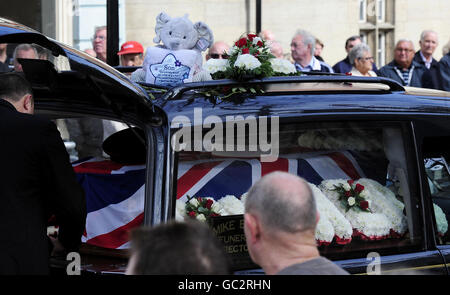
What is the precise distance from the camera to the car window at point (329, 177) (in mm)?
3529

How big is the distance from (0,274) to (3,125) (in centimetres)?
60

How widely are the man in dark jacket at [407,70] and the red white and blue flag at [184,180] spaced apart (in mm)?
6247

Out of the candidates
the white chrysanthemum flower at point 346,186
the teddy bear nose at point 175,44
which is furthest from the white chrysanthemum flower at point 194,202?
the teddy bear nose at point 175,44

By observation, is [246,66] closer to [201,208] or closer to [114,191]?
[201,208]

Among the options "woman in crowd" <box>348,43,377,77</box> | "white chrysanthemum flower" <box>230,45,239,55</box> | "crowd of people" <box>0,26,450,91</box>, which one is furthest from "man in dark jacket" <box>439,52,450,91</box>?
"white chrysanthemum flower" <box>230,45,239,55</box>

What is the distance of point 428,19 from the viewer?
19750mm

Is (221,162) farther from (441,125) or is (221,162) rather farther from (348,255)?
(441,125)

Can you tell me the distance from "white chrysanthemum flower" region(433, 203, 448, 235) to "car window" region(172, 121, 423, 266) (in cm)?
15

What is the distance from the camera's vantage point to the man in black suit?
3.30m

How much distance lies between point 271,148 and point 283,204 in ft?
3.78

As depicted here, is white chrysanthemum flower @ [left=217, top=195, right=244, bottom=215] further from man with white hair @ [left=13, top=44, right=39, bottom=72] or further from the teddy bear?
man with white hair @ [left=13, top=44, right=39, bottom=72]

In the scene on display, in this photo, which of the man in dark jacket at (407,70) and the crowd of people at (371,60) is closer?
the crowd of people at (371,60)

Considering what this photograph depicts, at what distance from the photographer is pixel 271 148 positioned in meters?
3.63

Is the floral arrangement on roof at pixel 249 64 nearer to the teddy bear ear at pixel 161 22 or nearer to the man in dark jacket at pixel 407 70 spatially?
the teddy bear ear at pixel 161 22
